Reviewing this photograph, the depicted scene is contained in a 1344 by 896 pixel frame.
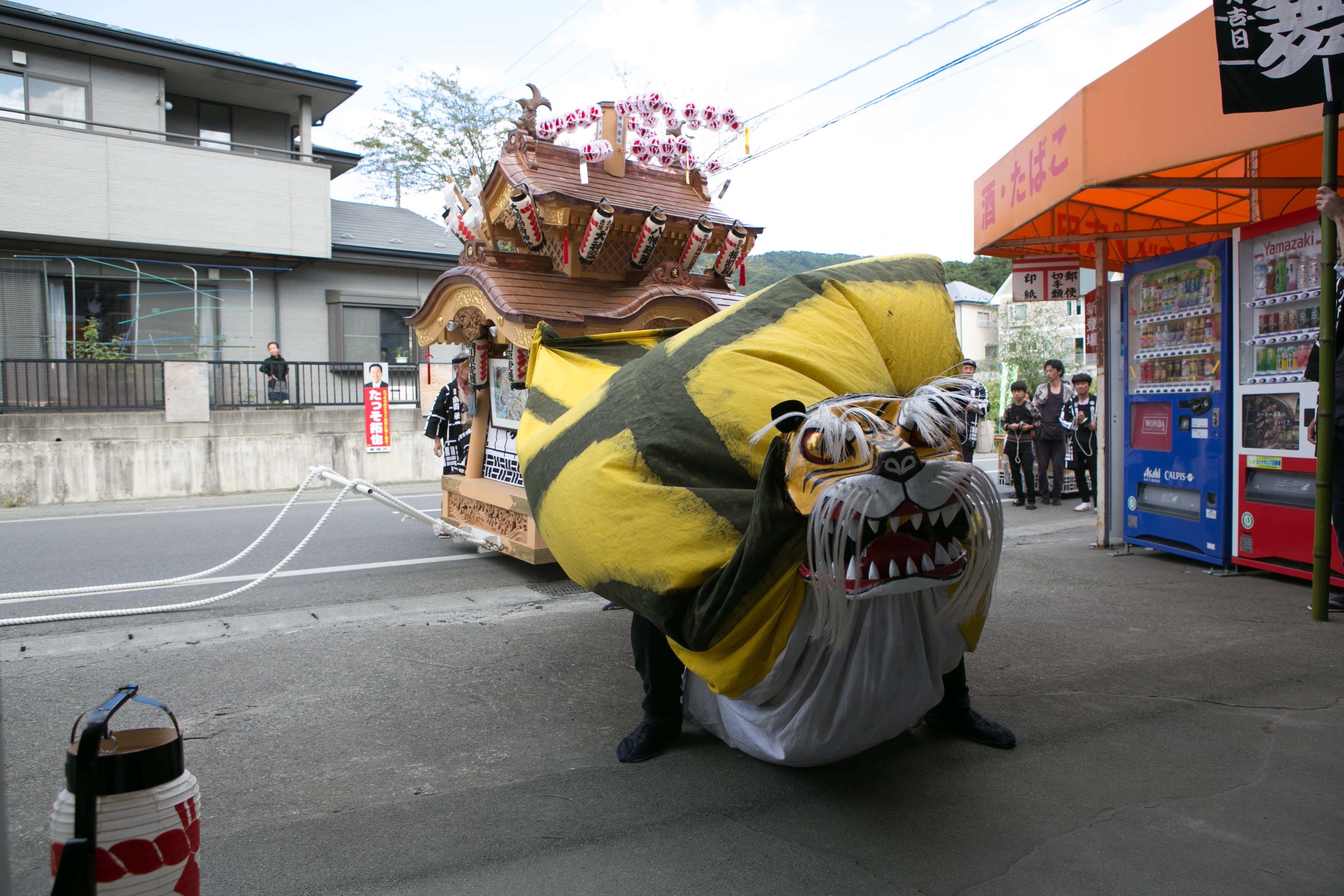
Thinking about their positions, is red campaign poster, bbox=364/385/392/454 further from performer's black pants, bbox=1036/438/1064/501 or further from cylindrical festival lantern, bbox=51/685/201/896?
cylindrical festival lantern, bbox=51/685/201/896

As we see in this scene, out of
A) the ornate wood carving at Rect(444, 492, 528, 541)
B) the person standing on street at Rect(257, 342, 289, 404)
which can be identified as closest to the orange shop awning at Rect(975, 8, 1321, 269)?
the ornate wood carving at Rect(444, 492, 528, 541)

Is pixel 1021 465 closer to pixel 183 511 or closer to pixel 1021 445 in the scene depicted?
pixel 1021 445

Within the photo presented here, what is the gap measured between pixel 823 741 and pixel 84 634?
443cm

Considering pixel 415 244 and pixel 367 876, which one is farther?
pixel 415 244

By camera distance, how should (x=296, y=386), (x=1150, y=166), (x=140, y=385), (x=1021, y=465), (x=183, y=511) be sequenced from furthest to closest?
(x=296, y=386)
(x=140, y=385)
(x=183, y=511)
(x=1021, y=465)
(x=1150, y=166)

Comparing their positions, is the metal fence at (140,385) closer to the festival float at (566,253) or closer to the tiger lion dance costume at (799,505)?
the festival float at (566,253)

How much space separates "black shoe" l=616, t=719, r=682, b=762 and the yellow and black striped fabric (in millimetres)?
688

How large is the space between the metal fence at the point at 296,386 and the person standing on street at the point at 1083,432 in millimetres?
10392

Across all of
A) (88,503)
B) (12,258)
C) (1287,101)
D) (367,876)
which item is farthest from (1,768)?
(12,258)

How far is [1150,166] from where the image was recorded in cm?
484

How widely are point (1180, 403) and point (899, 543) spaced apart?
5113 mm

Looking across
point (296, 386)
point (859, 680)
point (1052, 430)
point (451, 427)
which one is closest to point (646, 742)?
point (859, 680)

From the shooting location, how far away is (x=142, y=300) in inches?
579

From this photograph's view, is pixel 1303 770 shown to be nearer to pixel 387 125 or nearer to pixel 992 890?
A: pixel 992 890
